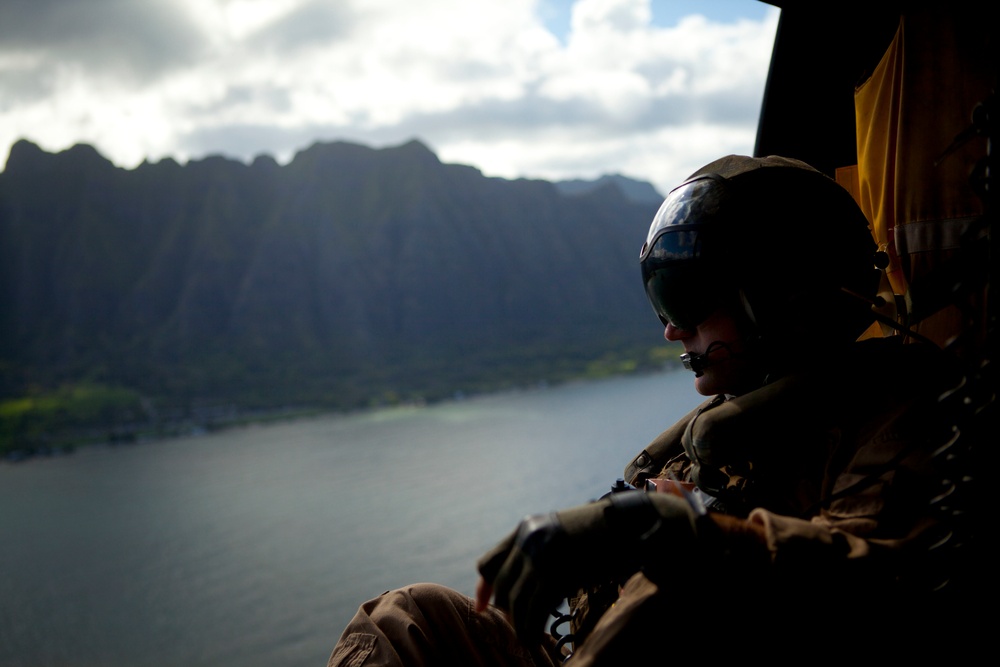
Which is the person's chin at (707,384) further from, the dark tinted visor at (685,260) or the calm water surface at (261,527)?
the calm water surface at (261,527)

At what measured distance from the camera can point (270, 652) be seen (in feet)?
42.2

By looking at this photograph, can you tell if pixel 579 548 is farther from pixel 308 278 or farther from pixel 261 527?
pixel 308 278

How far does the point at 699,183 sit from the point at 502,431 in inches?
1276

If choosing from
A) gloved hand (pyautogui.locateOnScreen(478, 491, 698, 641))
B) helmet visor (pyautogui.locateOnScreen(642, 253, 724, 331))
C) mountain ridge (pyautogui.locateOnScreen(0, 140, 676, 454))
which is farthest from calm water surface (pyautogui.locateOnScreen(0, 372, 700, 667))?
mountain ridge (pyautogui.locateOnScreen(0, 140, 676, 454))

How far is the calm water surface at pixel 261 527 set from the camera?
14.3 meters

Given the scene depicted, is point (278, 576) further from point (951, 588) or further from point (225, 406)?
point (225, 406)

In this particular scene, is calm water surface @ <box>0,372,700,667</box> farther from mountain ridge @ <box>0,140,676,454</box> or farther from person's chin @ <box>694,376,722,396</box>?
mountain ridge @ <box>0,140,676,454</box>

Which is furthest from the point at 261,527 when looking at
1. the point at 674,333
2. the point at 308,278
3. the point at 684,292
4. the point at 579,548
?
the point at 308,278

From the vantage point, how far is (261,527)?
68.6 feet

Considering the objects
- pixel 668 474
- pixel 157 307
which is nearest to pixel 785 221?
pixel 668 474

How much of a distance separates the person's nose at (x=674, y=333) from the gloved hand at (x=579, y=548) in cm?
70

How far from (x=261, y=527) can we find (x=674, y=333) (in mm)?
21034

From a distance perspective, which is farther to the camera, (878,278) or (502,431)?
(502,431)

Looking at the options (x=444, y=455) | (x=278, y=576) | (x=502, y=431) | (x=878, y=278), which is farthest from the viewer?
(x=502, y=431)
